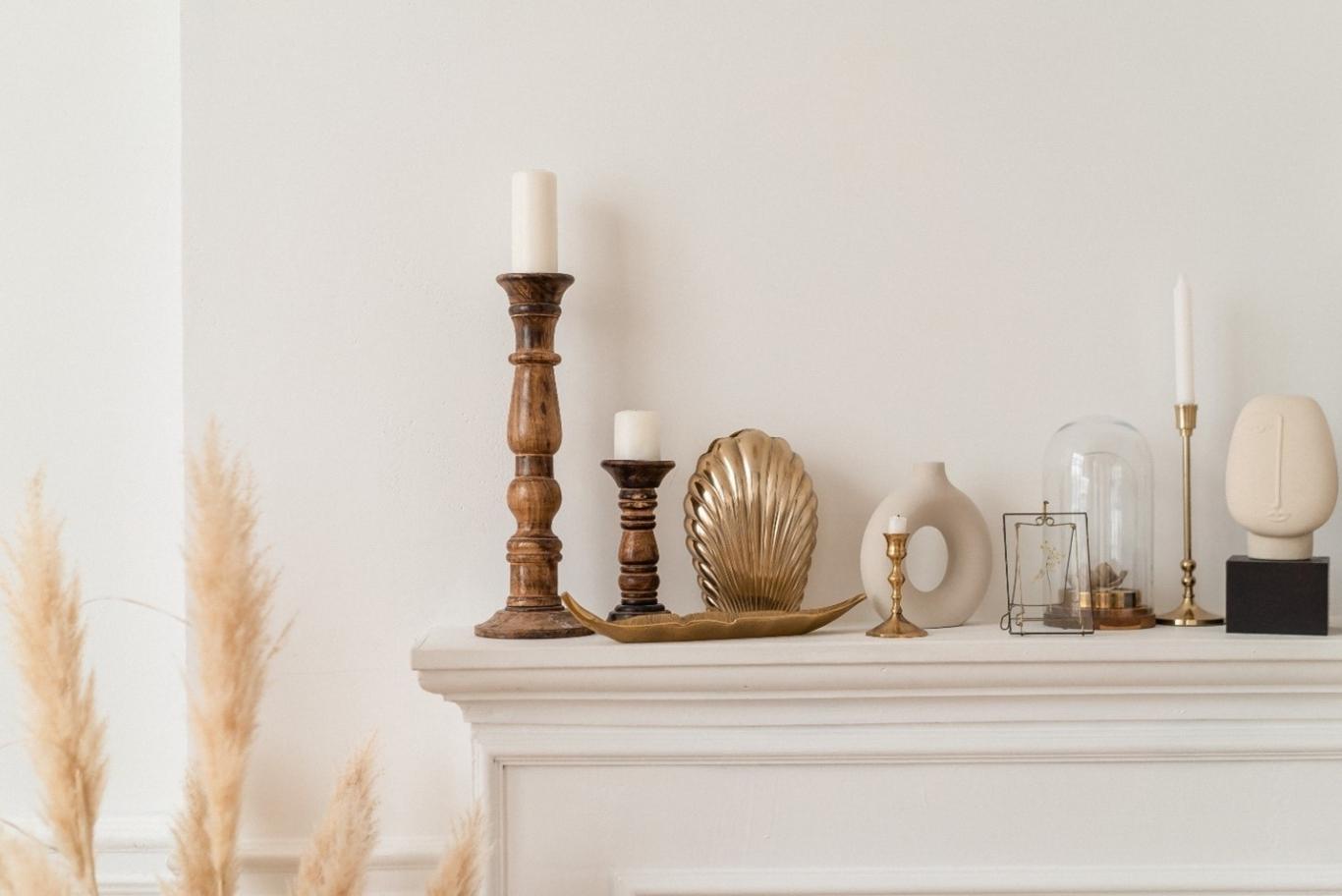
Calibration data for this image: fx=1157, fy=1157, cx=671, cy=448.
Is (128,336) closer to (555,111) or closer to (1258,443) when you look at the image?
(555,111)

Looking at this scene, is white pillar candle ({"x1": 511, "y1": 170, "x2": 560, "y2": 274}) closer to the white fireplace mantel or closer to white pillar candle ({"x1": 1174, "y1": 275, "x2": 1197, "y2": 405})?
the white fireplace mantel

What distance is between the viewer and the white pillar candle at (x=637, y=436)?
1101mm

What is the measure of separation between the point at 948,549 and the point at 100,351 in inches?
36.2

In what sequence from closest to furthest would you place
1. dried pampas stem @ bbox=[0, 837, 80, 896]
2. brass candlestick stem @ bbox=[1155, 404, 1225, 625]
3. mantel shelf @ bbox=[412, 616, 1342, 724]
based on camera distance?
dried pampas stem @ bbox=[0, 837, 80, 896], mantel shelf @ bbox=[412, 616, 1342, 724], brass candlestick stem @ bbox=[1155, 404, 1225, 625]

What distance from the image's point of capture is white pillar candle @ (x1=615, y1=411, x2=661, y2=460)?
3.61 feet

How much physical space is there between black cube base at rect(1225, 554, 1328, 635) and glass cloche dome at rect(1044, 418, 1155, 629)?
0.28 ft

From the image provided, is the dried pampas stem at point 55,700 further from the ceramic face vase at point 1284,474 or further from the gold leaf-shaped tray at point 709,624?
the ceramic face vase at point 1284,474

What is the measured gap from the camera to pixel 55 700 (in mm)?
919

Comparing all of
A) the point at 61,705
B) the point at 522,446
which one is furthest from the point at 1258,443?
the point at 61,705

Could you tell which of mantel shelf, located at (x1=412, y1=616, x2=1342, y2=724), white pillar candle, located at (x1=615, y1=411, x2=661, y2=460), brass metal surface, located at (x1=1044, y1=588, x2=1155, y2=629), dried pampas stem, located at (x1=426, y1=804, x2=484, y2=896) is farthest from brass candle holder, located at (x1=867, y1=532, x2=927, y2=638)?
dried pampas stem, located at (x1=426, y1=804, x2=484, y2=896)

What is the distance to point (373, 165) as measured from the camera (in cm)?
118

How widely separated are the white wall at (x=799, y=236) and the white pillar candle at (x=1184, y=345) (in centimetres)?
6

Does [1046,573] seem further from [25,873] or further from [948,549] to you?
[25,873]

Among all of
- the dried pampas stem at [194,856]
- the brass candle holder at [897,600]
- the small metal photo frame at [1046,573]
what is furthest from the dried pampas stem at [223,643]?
the small metal photo frame at [1046,573]
